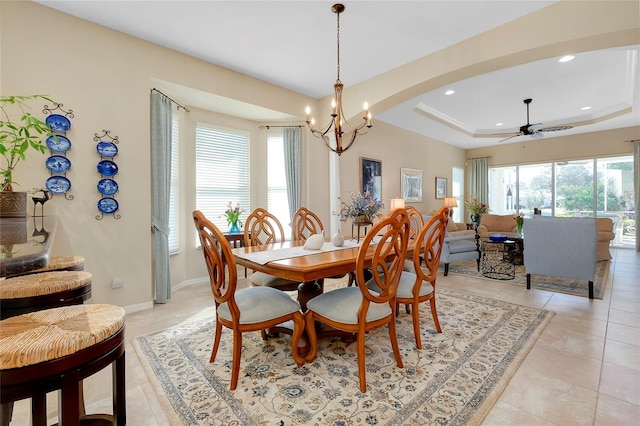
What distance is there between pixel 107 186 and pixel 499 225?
775cm

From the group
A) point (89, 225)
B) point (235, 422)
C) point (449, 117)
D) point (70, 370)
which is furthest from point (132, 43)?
point (449, 117)

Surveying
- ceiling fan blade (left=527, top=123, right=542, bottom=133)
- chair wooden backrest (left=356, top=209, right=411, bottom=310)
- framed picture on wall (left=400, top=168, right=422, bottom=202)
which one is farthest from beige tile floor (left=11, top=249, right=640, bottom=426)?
framed picture on wall (left=400, top=168, right=422, bottom=202)

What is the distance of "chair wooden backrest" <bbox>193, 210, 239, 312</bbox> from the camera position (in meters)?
1.67

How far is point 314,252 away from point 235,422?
122cm

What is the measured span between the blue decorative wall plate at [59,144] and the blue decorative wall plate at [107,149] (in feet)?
0.73

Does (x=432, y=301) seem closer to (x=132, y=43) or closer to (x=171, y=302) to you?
(x=171, y=302)

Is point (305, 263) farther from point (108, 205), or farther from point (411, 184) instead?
point (411, 184)

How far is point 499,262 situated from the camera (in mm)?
5344

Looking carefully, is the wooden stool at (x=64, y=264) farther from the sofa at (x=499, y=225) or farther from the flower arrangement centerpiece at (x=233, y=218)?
the sofa at (x=499, y=225)

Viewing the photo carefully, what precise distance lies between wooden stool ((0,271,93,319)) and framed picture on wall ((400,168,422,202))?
19.5 feet

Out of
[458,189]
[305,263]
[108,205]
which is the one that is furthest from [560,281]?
[108,205]

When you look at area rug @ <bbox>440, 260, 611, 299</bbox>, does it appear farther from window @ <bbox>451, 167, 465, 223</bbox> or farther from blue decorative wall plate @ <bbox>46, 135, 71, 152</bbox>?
blue decorative wall plate @ <bbox>46, 135, 71, 152</bbox>

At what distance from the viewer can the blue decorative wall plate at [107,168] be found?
2.76m

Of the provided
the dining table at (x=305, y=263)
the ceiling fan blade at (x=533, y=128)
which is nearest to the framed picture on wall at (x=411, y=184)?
the ceiling fan blade at (x=533, y=128)
